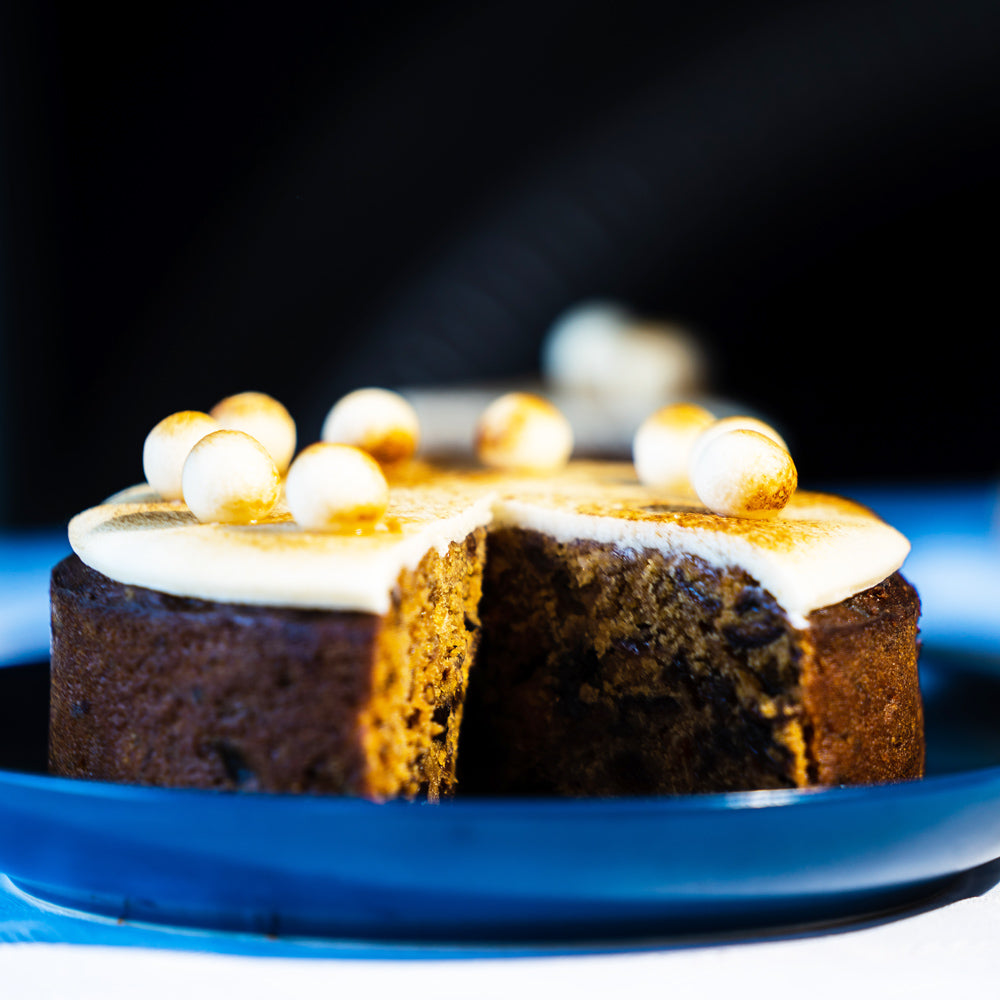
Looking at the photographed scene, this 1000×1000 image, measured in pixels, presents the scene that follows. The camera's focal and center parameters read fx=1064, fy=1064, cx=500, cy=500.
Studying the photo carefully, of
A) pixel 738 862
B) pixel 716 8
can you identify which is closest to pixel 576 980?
pixel 738 862

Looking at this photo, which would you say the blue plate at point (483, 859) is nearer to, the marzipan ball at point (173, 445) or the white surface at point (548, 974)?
the white surface at point (548, 974)

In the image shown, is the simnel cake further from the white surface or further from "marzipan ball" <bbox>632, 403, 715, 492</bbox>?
the white surface

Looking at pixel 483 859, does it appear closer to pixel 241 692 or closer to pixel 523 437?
pixel 241 692

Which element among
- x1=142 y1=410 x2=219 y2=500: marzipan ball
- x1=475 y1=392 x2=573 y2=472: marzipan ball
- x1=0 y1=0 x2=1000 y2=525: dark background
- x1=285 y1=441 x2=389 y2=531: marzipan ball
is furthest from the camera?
x1=0 y1=0 x2=1000 y2=525: dark background

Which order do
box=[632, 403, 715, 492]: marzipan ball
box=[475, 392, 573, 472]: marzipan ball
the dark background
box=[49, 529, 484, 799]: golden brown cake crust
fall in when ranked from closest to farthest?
1. box=[49, 529, 484, 799]: golden brown cake crust
2. box=[632, 403, 715, 492]: marzipan ball
3. box=[475, 392, 573, 472]: marzipan ball
4. the dark background

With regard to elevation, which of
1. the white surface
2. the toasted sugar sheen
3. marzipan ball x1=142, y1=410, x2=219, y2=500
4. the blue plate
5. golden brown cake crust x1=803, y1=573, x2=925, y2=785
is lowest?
the white surface

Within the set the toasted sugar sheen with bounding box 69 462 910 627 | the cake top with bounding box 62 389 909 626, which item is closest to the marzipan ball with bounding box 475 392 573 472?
the cake top with bounding box 62 389 909 626

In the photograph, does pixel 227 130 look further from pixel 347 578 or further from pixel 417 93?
pixel 347 578
